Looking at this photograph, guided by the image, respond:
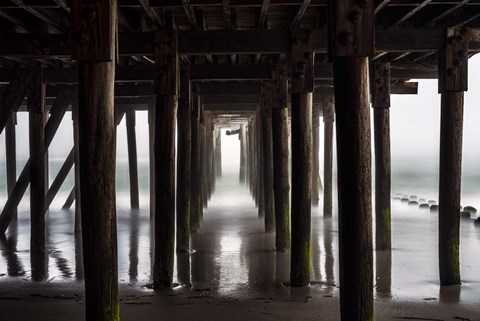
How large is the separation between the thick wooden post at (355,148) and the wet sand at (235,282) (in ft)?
4.72

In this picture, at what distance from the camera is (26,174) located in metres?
8.83

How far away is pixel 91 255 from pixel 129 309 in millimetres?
1722

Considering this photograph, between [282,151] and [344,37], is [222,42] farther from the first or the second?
[344,37]

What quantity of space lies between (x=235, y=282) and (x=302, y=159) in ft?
5.25

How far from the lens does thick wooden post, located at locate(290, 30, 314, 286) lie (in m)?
5.92

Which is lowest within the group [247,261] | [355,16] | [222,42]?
[247,261]

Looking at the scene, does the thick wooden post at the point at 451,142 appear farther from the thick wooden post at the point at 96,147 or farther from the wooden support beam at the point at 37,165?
the wooden support beam at the point at 37,165

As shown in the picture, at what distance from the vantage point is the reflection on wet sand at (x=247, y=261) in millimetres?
5898

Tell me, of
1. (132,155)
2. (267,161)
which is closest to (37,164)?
(267,161)

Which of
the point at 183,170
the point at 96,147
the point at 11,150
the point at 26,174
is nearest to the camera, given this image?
the point at 96,147

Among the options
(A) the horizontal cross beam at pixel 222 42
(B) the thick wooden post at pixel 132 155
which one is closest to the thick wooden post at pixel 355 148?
(A) the horizontal cross beam at pixel 222 42

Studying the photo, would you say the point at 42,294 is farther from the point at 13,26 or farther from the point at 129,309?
the point at 13,26

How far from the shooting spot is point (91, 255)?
3.42m

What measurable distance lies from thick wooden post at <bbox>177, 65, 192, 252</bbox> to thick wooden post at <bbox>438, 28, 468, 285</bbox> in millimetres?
3528
